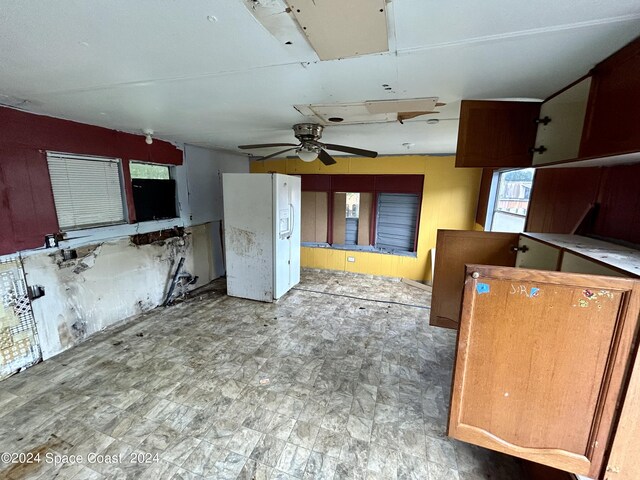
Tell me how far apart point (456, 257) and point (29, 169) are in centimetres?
385

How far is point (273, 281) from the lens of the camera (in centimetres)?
388

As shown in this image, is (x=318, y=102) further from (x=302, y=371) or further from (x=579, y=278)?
(x=302, y=371)

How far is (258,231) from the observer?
3797 millimetres

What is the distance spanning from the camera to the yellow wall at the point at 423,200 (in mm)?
4422

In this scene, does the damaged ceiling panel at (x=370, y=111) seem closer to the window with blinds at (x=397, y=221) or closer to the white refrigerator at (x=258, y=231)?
the white refrigerator at (x=258, y=231)

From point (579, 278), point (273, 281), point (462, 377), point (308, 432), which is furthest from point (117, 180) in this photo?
point (579, 278)


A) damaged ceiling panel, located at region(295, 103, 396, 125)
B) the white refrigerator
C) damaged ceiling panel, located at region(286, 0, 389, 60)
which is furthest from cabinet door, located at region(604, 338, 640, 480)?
the white refrigerator

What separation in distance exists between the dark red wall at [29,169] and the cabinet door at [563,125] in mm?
4196

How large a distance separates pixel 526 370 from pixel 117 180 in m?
4.24

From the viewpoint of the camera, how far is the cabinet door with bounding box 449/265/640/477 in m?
0.89

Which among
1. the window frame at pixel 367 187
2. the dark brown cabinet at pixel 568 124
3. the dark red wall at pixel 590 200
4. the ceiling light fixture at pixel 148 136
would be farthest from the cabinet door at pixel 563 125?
the ceiling light fixture at pixel 148 136

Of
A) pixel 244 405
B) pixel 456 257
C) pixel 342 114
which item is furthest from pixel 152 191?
pixel 456 257

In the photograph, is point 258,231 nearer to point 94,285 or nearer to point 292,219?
point 292,219

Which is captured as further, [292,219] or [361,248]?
[361,248]
